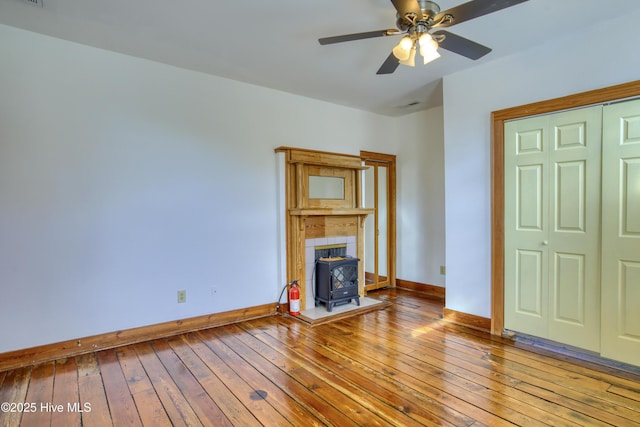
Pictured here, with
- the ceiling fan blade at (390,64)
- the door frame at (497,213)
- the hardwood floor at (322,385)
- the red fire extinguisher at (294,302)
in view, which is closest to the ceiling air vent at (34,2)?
the ceiling fan blade at (390,64)

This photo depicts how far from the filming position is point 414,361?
8.72ft

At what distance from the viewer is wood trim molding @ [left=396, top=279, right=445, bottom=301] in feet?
15.2

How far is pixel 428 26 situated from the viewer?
7.00 ft

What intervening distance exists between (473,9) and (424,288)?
12.4 ft

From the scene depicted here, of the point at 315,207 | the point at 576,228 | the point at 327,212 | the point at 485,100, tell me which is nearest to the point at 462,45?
the point at 485,100

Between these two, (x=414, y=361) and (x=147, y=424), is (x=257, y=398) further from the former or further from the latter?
(x=414, y=361)

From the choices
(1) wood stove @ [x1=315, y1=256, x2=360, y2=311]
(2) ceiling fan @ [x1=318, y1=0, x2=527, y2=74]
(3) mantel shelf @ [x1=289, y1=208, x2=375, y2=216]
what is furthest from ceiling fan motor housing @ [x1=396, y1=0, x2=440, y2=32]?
(1) wood stove @ [x1=315, y1=256, x2=360, y2=311]

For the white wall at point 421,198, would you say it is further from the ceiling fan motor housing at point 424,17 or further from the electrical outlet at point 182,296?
the electrical outlet at point 182,296

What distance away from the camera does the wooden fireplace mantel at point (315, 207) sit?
3.97 m

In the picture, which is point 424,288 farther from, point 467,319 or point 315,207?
point 315,207

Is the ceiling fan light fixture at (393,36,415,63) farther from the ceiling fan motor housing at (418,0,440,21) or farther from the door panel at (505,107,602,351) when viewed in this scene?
the door panel at (505,107,602,351)

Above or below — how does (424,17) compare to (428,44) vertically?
above

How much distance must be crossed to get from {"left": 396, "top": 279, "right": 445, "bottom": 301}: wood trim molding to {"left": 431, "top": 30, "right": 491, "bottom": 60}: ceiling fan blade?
10.5 feet

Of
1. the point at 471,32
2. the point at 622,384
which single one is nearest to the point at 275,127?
the point at 471,32
